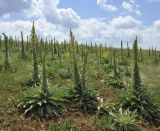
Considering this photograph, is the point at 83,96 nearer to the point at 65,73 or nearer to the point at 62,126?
the point at 62,126

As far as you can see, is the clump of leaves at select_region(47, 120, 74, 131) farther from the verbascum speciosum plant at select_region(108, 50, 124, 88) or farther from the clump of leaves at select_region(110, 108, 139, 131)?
the verbascum speciosum plant at select_region(108, 50, 124, 88)

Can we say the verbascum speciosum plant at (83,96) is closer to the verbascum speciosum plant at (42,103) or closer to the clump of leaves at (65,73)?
the verbascum speciosum plant at (42,103)

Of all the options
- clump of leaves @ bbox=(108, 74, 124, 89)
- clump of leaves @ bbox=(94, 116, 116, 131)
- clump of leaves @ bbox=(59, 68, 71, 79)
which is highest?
clump of leaves @ bbox=(59, 68, 71, 79)

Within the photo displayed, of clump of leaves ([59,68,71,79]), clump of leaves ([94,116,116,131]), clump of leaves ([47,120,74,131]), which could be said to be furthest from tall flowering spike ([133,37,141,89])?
clump of leaves ([59,68,71,79])

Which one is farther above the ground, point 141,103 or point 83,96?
point 83,96

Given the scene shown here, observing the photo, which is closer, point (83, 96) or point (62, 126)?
point (62, 126)

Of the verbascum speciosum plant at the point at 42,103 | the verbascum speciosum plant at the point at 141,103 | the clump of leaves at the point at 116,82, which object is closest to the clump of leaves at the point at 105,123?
the verbascum speciosum plant at the point at 42,103

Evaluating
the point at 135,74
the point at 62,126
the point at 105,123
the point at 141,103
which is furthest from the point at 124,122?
the point at 135,74

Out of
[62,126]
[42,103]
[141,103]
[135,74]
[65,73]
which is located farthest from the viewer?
[65,73]

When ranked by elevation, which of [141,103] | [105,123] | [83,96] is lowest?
[105,123]

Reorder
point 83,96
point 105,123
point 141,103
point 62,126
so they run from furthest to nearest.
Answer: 1. point 141,103
2. point 83,96
3. point 105,123
4. point 62,126

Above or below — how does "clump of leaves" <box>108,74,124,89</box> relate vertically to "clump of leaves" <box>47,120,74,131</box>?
above

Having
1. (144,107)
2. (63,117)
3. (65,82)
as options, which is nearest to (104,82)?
(65,82)

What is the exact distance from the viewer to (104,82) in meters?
19.5
